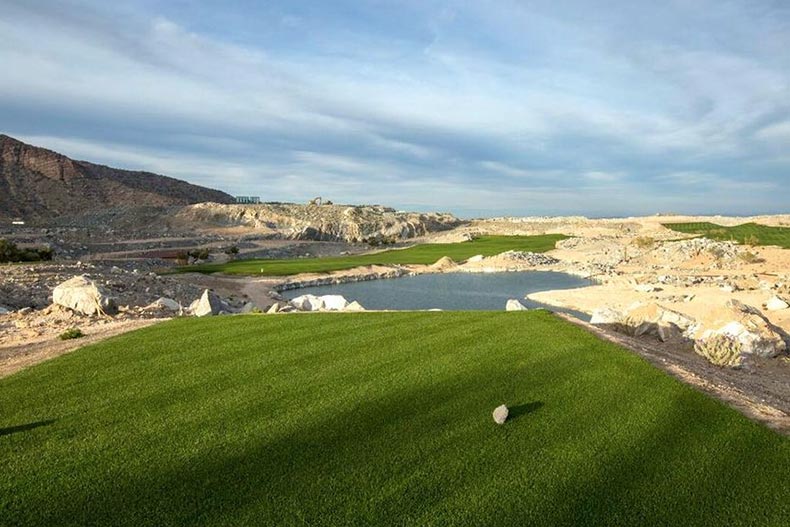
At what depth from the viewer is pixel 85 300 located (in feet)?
44.6

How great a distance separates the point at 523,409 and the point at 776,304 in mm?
18848

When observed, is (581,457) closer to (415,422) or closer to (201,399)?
(415,422)

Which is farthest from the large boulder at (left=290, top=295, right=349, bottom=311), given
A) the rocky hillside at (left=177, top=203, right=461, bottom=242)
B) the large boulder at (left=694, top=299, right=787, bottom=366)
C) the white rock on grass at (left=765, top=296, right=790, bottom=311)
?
the rocky hillside at (left=177, top=203, right=461, bottom=242)

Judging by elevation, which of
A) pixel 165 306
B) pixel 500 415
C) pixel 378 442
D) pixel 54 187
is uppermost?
pixel 54 187

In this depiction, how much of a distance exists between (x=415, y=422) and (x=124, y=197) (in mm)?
100321

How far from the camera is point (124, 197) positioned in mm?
91750

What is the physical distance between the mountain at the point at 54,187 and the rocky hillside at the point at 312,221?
1660 centimetres

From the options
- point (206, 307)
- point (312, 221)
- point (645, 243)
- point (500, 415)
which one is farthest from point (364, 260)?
point (500, 415)

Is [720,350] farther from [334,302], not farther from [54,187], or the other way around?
[54,187]

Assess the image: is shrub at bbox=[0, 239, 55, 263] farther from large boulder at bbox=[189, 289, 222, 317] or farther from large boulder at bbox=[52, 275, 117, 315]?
large boulder at bbox=[189, 289, 222, 317]

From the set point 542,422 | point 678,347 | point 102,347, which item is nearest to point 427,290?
point 678,347

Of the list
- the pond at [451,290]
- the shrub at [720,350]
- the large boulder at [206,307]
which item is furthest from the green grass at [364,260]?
the shrub at [720,350]

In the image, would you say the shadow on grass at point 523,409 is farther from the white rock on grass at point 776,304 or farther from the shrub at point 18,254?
the shrub at point 18,254

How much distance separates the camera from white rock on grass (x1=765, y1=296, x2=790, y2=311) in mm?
18969
